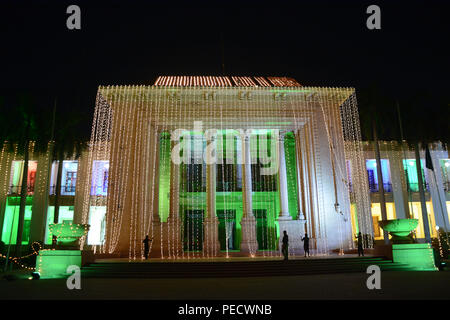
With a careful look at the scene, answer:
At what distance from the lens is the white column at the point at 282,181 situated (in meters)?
23.3

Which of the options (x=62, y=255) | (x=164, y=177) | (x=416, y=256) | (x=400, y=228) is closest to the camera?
(x=62, y=255)

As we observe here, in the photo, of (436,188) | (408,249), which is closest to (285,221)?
(408,249)

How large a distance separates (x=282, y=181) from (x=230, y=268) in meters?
10.3

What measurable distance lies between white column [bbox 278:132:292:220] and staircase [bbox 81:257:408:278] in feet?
25.7

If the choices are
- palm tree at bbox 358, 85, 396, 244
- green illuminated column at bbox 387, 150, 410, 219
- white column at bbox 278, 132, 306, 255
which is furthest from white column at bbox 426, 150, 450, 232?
white column at bbox 278, 132, 306, 255

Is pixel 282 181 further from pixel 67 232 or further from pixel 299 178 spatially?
pixel 67 232

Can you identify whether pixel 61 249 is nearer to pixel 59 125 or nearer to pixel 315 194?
pixel 59 125

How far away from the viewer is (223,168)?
27391 mm

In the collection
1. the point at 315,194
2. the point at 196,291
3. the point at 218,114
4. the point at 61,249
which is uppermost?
the point at 218,114

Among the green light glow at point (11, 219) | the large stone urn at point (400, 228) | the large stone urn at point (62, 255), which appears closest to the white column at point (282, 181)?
the large stone urn at point (400, 228)

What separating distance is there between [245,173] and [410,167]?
51.6 ft

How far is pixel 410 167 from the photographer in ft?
98.1

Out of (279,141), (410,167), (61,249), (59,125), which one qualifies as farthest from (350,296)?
(410,167)
